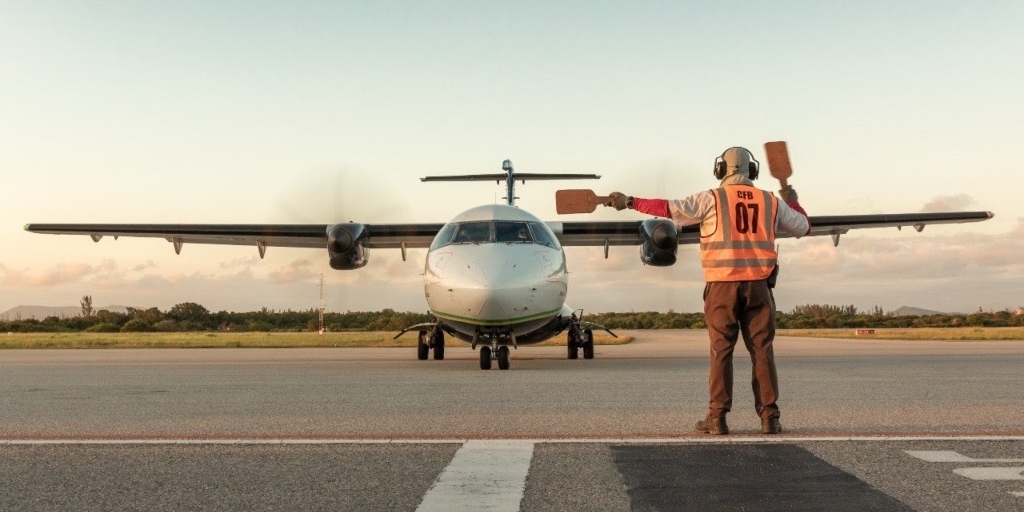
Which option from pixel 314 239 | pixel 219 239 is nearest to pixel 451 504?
pixel 314 239

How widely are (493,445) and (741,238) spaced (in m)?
2.42

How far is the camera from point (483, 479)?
4.33m

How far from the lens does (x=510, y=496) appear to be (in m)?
3.90

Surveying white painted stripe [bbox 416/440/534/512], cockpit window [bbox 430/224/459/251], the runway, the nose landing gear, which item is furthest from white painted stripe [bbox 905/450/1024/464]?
cockpit window [bbox 430/224/459/251]

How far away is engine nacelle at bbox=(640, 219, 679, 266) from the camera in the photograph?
1988 centimetres

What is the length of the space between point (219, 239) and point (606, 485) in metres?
22.6

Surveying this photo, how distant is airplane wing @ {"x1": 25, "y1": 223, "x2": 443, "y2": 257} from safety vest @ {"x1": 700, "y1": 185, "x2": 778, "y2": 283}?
1683 centimetres

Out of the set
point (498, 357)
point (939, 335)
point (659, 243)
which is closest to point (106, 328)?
point (939, 335)

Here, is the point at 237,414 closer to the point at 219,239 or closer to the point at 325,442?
the point at 325,442

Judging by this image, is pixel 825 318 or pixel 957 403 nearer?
pixel 957 403

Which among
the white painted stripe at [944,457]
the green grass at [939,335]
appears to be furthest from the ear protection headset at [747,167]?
the green grass at [939,335]

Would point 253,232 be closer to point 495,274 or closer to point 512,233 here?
point 512,233

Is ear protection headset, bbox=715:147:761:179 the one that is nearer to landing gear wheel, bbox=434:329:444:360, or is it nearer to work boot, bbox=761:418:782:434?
work boot, bbox=761:418:782:434

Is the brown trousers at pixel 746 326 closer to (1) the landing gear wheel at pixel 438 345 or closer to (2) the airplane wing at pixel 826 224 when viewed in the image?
(1) the landing gear wheel at pixel 438 345
